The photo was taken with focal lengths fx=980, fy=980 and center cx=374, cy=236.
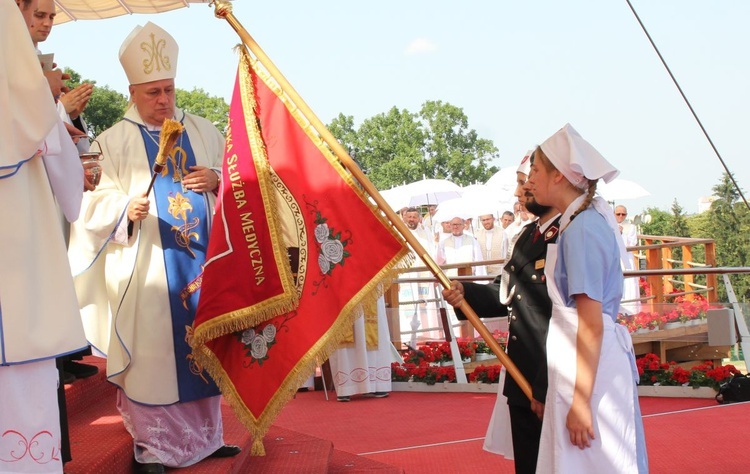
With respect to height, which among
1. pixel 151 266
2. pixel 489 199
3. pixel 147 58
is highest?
pixel 489 199

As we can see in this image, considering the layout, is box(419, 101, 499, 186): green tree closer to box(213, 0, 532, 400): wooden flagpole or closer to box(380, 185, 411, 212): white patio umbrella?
box(380, 185, 411, 212): white patio umbrella

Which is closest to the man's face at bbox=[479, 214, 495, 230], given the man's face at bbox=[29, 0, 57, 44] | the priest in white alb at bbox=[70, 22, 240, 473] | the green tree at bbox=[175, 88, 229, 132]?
the priest in white alb at bbox=[70, 22, 240, 473]

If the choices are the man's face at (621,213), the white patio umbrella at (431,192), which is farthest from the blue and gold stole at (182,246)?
the white patio umbrella at (431,192)

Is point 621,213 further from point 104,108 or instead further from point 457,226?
point 104,108

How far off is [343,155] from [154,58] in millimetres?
1227

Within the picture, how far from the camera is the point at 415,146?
75562mm

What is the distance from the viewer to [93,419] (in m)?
5.51

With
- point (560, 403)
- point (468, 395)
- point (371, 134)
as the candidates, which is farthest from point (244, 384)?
point (371, 134)

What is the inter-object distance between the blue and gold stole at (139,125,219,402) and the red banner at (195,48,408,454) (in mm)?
201

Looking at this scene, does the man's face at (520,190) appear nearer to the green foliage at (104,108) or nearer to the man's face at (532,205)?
the man's face at (532,205)

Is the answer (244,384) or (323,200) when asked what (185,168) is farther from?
(244,384)

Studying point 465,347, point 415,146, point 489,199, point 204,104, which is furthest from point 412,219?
point 415,146

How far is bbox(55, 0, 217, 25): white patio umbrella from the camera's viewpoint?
10391 millimetres

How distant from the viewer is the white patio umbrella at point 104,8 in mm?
10391
